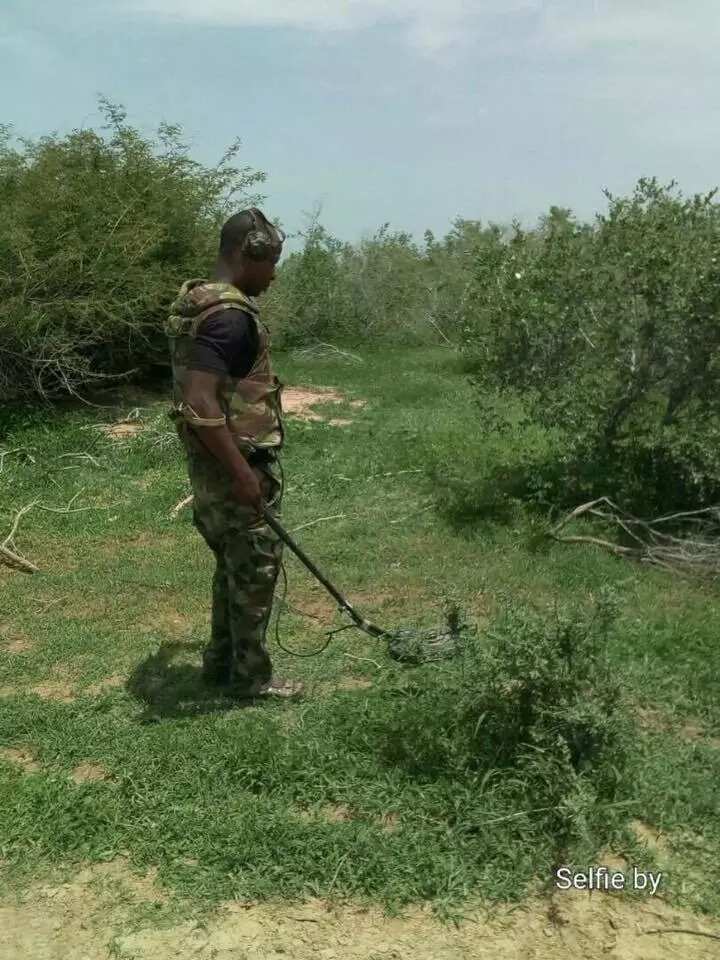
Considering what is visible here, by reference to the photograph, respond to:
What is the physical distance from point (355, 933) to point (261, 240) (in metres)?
2.33

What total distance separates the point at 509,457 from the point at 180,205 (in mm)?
5353

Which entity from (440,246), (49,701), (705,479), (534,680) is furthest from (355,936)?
(440,246)

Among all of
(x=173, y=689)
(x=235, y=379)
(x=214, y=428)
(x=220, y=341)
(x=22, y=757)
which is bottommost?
(x=22, y=757)

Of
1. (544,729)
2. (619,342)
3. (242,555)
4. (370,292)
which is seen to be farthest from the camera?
(370,292)

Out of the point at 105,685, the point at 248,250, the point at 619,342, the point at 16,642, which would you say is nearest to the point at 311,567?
the point at 105,685

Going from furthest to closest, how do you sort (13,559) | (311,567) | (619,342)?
(619,342) → (13,559) → (311,567)

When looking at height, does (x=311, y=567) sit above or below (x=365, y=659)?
above

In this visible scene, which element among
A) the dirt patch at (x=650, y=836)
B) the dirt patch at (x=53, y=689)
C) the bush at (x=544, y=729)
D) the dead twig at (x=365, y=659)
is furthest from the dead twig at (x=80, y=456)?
the dirt patch at (x=650, y=836)

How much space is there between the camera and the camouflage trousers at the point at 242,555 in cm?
363

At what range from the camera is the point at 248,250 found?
11.5ft

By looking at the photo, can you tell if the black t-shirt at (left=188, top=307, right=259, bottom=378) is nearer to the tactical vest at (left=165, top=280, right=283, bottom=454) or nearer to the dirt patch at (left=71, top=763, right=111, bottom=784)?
the tactical vest at (left=165, top=280, right=283, bottom=454)

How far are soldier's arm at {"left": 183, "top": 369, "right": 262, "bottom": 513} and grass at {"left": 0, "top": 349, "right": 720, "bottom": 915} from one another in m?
0.92

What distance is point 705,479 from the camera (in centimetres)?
576

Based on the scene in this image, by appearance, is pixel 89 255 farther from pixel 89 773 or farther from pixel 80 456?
pixel 89 773
